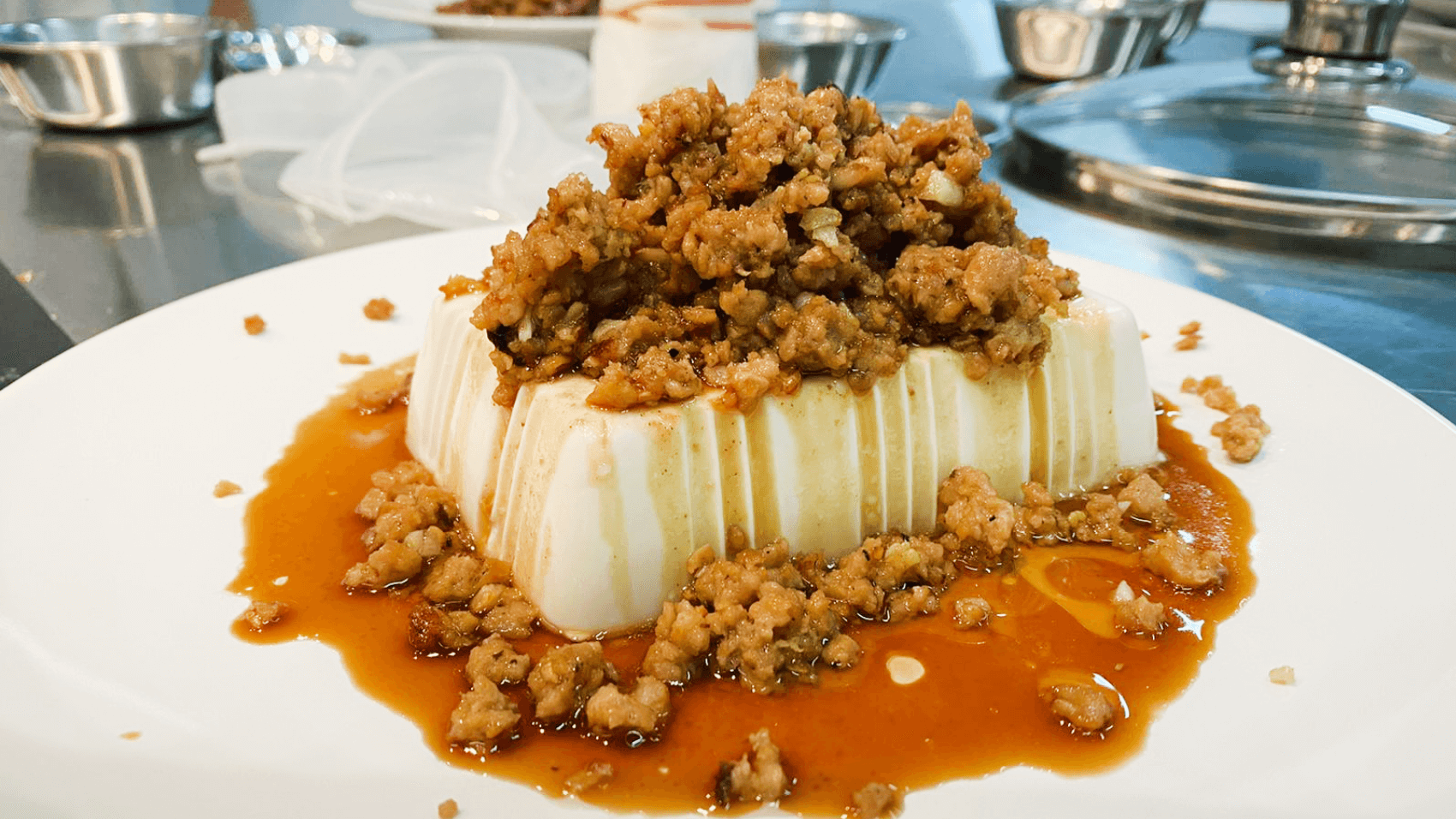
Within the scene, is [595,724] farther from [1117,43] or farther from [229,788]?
[1117,43]

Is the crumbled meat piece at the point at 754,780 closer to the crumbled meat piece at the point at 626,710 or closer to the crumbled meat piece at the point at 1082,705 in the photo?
the crumbled meat piece at the point at 626,710

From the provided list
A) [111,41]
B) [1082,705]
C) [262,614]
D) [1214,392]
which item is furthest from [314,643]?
[111,41]

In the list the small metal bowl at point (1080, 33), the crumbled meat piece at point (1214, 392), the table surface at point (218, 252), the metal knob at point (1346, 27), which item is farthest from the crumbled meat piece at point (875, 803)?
the small metal bowl at point (1080, 33)

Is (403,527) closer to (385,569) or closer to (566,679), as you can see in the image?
(385,569)

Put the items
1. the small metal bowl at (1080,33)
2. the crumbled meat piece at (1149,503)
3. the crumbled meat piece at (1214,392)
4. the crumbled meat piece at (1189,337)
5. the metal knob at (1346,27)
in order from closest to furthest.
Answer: the crumbled meat piece at (1149,503) → the crumbled meat piece at (1214,392) → the crumbled meat piece at (1189,337) → the metal knob at (1346,27) → the small metal bowl at (1080,33)

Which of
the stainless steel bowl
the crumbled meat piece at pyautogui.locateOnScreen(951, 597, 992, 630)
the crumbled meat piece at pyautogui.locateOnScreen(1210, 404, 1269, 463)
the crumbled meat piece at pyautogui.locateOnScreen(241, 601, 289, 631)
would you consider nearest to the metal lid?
the crumbled meat piece at pyautogui.locateOnScreen(1210, 404, 1269, 463)

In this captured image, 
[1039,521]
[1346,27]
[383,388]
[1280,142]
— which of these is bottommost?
[383,388]
